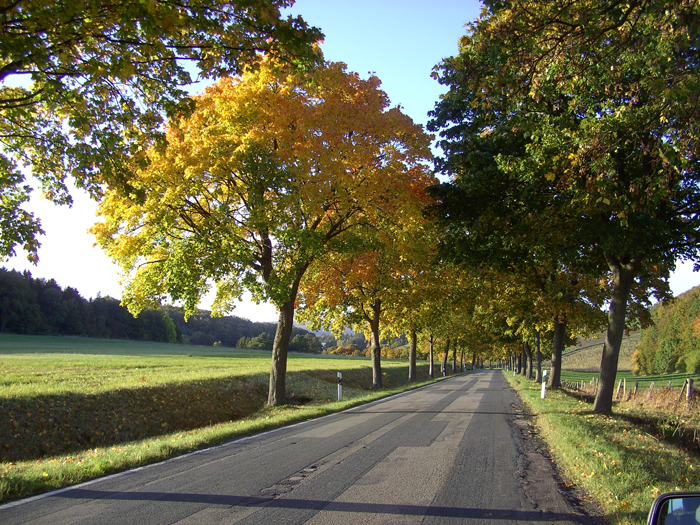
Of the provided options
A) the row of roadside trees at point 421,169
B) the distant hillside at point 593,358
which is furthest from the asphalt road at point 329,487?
the distant hillside at point 593,358

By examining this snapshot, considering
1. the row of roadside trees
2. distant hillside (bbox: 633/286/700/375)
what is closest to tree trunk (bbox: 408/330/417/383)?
the row of roadside trees

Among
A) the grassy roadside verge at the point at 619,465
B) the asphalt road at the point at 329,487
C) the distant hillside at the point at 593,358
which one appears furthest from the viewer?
the distant hillside at the point at 593,358

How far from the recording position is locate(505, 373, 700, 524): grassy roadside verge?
5.10 meters

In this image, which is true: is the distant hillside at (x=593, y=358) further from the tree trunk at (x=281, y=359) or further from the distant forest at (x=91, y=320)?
the tree trunk at (x=281, y=359)

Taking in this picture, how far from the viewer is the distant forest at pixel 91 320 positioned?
252ft

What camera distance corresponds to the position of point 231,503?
5.04 metres

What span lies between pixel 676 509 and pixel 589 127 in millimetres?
7877

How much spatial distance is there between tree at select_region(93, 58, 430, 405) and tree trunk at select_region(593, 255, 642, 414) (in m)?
6.62

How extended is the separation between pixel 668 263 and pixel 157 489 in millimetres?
14580

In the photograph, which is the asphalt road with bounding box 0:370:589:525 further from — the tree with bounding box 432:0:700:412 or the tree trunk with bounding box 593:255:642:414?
the tree trunk with bounding box 593:255:642:414

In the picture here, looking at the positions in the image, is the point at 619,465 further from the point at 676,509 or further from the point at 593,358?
the point at 593,358

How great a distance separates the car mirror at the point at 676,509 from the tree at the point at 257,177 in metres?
11.4

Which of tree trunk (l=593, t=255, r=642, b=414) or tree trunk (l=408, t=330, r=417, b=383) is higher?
tree trunk (l=593, t=255, r=642, b=414)

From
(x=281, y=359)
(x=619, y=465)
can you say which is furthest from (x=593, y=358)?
(x=619, y=465)
